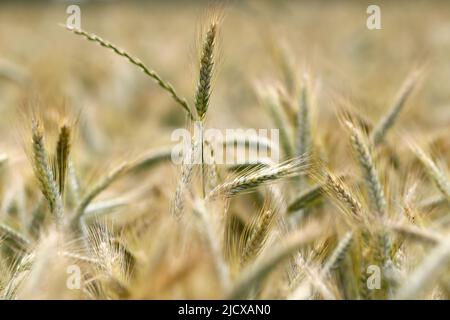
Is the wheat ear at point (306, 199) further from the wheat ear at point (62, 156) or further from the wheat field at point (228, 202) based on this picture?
the wheat ear at point (62, 156)

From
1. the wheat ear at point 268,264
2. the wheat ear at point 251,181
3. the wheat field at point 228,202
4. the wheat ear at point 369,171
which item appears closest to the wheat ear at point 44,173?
the wheat field at point 228,202

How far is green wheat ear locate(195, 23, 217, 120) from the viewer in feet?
3.11

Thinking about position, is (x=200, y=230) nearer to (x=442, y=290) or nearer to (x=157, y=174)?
(x=442, y=290)

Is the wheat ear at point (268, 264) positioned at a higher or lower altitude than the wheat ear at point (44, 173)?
lower

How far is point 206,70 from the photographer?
957mm

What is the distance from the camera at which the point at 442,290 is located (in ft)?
3.06

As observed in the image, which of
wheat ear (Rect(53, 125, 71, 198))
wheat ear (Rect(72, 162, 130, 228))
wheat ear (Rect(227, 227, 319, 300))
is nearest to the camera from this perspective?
wheat ear (Rect(227, 227, 319, 300))

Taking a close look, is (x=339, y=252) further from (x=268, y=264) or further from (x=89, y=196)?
(x=89, y=196)

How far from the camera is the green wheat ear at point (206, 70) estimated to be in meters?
0.95

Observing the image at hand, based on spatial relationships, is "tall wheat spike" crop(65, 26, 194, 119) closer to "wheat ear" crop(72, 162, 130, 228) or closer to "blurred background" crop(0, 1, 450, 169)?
"blurred background" crop(0, 1, 450, 169)

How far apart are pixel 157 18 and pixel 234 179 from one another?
27.7 ft

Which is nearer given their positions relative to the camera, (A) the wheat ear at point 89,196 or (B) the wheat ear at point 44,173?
(B) the wheat ear at point 44,173

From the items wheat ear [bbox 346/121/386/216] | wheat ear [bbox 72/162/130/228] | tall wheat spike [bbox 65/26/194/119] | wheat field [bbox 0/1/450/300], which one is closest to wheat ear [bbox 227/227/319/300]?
wheat field [bbox 0/1/450/300]

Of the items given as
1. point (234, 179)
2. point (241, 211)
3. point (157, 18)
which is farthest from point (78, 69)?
point (157, 18)
